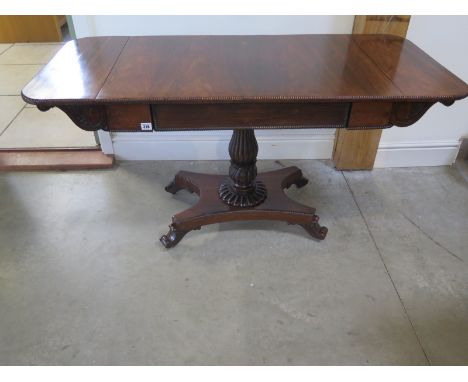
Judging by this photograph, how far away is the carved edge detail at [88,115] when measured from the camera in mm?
995

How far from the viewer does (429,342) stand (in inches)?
46.5

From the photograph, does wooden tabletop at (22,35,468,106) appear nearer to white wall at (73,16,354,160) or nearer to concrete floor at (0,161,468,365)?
white wall at (73,16,354,160)

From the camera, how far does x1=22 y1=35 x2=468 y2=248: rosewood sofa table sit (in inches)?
38.3

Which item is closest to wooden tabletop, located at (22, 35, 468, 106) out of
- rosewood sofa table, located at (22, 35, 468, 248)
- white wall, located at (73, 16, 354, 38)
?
rosewood sofa table, located at (22, 35, 468, 248)

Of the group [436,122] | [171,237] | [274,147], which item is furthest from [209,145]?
[436,122]

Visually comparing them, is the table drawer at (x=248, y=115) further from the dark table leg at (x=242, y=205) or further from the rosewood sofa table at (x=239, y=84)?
the dark table leg at (x=242, y=205)

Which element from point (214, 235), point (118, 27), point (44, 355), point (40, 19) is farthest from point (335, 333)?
point (40, 19)

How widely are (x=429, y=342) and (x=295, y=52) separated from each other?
1.02m

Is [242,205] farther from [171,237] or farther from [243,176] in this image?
[171,237]

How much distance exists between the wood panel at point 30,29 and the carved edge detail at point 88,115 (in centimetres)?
294

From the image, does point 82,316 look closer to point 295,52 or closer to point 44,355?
point 44,355

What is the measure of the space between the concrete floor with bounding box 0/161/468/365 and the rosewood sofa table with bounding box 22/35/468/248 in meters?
0.59

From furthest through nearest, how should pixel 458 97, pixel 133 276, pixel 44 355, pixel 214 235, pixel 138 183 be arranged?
pixel 138 183 < pixel 214 235 < pixel 133 276 < pixel 44 355 < pixel 458 97

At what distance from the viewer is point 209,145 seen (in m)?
1.96
